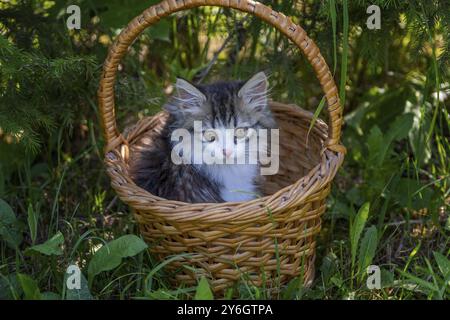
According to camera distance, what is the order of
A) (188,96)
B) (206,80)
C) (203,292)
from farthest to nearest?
(206,80) < (188,96) < (203,292)

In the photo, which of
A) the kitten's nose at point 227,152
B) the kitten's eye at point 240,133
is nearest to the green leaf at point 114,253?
the kitten's nose at point 227,152

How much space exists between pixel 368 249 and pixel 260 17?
0.98m

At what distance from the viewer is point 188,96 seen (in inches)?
103

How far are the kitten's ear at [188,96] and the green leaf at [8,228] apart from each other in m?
0.85

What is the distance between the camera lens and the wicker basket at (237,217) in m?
2.15

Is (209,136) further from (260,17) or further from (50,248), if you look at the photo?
(50,248)

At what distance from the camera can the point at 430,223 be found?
9.38 ft

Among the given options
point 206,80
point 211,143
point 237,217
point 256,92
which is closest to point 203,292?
point 237,217

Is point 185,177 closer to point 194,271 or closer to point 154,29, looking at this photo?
point 194,271

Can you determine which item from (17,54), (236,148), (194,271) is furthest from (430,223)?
(17,54)
